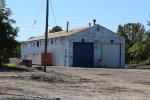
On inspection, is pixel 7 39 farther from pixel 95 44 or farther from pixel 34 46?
pixel 34 46

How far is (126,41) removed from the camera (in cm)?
13088

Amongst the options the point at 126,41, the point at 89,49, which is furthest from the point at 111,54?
the point at 126,41

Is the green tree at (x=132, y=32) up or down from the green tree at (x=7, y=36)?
up

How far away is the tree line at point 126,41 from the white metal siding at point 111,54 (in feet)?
47.8

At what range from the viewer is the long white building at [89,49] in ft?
248

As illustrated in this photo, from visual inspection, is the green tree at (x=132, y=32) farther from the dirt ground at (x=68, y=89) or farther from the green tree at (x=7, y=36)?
the dirt ground at (x=68, y=89)

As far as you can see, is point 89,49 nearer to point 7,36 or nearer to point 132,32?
point 7,36

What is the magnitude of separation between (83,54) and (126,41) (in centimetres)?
5707

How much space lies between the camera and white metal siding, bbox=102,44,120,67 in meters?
78.3

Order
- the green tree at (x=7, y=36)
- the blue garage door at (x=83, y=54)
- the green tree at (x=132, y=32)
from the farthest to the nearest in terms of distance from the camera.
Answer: the green tree at (x=132, y=32), the blue garage door at (x=83, y=54), the green tree at (x=7, y=36)

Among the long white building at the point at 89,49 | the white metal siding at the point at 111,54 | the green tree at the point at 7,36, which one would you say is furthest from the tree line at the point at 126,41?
the white metal siding at the point at 111,54

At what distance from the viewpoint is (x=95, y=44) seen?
77.6m

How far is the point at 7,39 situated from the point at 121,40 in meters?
35.2

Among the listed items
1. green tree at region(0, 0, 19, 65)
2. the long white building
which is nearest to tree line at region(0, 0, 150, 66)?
green tree at region(0, 0, 19, 65)
